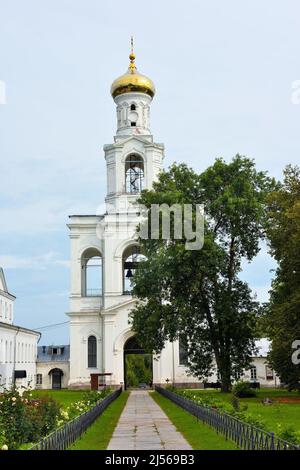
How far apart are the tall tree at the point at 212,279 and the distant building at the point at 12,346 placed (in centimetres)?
1427

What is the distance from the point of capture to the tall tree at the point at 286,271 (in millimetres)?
29922

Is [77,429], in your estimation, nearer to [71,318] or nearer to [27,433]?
[27,433]

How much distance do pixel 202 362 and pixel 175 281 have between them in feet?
17.4

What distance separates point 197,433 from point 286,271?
15.1 metres

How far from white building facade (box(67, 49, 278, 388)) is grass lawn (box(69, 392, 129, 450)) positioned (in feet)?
71.4

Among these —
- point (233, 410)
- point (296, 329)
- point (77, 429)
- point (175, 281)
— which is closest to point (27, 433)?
point (77, 429)

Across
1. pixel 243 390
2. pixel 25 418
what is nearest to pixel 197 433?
pixel 25 418

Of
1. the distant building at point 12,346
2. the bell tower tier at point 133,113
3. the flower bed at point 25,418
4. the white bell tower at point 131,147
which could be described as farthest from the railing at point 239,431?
the bell tower tier at point 133,113

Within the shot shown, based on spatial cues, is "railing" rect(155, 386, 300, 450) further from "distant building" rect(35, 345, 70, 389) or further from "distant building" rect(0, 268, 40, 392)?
"distant building" rect(35, 345, 70, 389)

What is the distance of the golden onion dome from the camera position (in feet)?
172

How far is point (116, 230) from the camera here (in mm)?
50906

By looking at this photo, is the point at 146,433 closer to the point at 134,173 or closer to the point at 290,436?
the point at 290,436

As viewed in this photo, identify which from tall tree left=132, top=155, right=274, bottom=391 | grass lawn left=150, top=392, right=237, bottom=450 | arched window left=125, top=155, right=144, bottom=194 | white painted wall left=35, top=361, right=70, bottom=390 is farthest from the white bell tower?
grass lawn left=150, top=392, right=237, bottom=450

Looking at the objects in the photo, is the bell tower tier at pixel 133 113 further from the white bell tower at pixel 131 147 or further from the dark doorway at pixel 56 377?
the dark doorway at pixel 56 377
